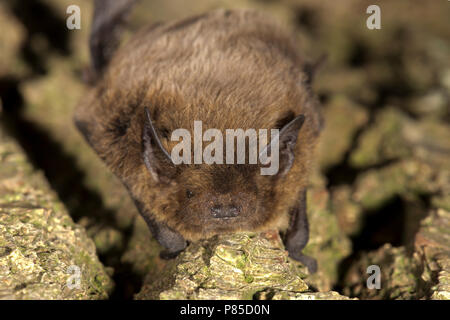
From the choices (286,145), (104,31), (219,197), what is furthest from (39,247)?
(104,31)

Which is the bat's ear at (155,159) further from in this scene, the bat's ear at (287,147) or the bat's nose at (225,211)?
the bat's ear at (287,147)

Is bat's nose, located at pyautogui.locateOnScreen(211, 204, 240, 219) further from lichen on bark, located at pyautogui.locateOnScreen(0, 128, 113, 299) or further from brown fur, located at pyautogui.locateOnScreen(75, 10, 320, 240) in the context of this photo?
lichen on bark, located at pyautogui.locateOnScreen(0, 128, 113, 299)

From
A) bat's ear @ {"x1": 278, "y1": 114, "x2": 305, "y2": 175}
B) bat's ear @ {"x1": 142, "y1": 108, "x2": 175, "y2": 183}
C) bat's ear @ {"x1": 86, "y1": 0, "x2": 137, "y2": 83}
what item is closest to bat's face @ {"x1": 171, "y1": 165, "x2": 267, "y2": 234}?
bat's ear @ {"x1": 142, "y1": 108, "x2": 175, "y2": 183}

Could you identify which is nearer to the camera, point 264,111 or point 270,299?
point 270,299

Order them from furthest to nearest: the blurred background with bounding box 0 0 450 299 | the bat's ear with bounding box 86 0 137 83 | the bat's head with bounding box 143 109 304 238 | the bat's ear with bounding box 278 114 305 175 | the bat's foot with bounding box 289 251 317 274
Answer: the bat's ear with bounding box 86 0 137 83
the blurred background with bounding box 0 0 450 299
the bat's foot with bounding box 289 251 317 274
the bat's ear with bounding box 278 114 305 175
the bat's head with bounding box 143 109 304 238

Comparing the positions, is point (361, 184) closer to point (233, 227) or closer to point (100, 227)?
point (233, 227)

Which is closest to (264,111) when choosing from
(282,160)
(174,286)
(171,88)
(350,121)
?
(282,160)

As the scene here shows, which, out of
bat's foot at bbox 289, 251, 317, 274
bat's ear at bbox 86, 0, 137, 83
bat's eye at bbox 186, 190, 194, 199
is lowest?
bat's foot at bbox 289, 251, 317, 274

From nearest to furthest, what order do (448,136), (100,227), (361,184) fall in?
(100,227)
(361,184)
(448,136)
